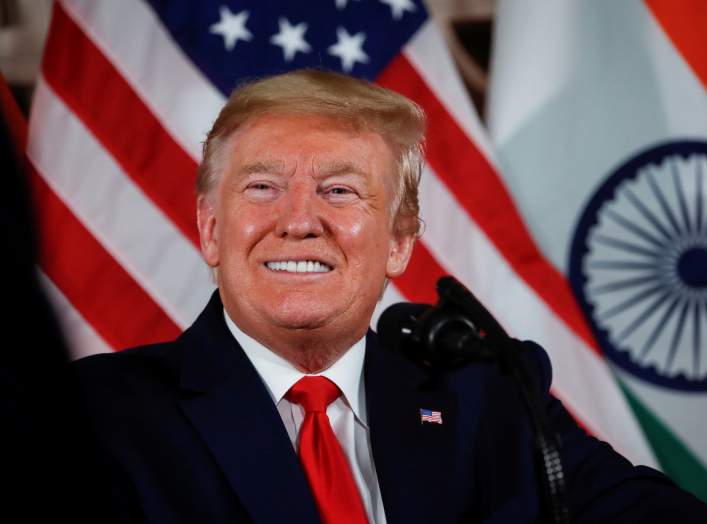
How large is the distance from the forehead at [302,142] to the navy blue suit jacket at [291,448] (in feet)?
1.10

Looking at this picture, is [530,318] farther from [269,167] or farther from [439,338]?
[439,338]

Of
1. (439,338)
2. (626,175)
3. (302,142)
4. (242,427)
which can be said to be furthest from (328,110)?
(626,175)

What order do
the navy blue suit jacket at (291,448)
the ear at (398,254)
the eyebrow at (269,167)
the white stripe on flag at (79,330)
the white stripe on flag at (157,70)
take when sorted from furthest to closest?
the white stripe on flag at (157,70) → the white stripe on flag at (79,330) → the ear at (398,254) → the eyebrow at (269,167) → the navy blue suit jacket at (291,448)

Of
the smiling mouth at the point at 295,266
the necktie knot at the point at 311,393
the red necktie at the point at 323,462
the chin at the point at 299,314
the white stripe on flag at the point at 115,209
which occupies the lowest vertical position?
the red necktie at the point at 323,462

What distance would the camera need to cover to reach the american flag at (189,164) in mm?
2824

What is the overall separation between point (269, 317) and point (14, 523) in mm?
1296

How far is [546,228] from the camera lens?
10.3 feet

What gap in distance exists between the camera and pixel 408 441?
187 centimetres

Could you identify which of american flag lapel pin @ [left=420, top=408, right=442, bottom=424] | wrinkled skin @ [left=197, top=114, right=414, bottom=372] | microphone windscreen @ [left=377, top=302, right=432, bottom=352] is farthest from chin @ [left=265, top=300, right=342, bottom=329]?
microphone windscreen @ [left=377, top=302, right=432, bottom=352]

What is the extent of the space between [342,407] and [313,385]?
10cm

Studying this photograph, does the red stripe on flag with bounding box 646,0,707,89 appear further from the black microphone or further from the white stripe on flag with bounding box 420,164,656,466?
the black microphone

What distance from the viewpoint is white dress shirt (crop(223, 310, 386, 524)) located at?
71.7 inches

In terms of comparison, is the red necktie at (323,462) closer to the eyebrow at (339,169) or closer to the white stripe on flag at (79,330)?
the eyebrow at (339,169)

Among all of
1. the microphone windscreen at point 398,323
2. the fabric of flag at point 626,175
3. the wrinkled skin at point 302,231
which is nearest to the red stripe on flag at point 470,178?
the fabric of flag at point 626,175
